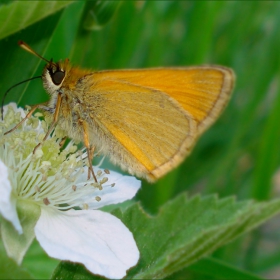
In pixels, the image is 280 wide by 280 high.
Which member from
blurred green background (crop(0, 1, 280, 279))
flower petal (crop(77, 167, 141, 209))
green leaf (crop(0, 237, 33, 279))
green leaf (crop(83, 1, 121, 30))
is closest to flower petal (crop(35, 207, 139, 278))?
flower petal (crop(77, 167, 141, 209))

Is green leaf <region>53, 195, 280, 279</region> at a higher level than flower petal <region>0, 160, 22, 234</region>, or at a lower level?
lower

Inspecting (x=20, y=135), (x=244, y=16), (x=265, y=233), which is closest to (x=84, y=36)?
(x=20, y=135)

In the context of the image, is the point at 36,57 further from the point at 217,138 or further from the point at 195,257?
the point at 217,138

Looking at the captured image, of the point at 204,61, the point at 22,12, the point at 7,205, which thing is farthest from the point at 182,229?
the point at 204,61

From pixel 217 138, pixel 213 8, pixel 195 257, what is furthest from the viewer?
pixel 217 138

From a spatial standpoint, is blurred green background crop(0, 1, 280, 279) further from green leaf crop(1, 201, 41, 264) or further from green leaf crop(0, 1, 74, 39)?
green leaf crop(1, 201, 41, 264)

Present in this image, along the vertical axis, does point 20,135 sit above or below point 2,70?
below

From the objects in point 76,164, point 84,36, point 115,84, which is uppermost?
point 84,36

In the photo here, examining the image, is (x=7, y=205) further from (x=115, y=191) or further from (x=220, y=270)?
(x=220, y=270)
